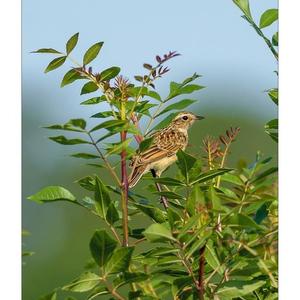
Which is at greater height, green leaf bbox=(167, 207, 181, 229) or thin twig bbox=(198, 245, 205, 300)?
green leaf bbox=(167, 207, 181, 229)

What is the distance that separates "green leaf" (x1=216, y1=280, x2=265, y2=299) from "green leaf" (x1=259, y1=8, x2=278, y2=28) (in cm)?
42

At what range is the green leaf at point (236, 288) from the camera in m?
0.92

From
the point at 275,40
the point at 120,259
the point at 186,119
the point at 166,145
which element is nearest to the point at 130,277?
the point at 120,259

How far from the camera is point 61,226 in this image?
689 cm

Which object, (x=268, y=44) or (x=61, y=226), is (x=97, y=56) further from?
(x=61, y=226)

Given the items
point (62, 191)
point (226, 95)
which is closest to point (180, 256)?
point (62, 191)

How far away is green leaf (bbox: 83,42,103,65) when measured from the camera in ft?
3.48

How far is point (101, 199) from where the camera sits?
0.98m

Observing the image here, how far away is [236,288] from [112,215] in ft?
0.60

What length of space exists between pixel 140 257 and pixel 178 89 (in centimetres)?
26

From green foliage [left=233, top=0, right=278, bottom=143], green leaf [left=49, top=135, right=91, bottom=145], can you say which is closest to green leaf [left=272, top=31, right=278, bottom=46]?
green foliage [left=233, top=0, right=278, bottom=143]

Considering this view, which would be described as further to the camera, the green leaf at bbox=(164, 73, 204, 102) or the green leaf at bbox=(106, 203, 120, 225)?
the green leaf at bbox=(164, 73, 204, 102)

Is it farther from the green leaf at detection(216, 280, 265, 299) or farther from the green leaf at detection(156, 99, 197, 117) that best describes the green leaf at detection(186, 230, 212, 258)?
the green leaf at detection(156, 99, 197, 117)
